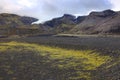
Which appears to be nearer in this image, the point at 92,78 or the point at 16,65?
the point at 92,78

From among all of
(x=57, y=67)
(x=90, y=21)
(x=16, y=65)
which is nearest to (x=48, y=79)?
(x=57, y=67)

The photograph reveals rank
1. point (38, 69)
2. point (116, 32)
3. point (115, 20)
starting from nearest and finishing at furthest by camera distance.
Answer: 1. point (38, 69)
2. point (116, 32)
3. point (115, 20)

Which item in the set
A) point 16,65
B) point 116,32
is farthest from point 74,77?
point 116,32

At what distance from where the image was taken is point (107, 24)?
14238 centimetres

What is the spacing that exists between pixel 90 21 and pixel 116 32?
191 feet

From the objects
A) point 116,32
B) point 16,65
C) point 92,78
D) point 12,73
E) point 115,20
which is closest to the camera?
point 92,78

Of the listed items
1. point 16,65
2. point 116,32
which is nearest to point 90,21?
point 116,32

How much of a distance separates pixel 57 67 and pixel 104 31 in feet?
322

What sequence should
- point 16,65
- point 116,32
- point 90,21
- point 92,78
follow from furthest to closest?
point 90,21 → point 116,32 → point 16,65 → point 92,78

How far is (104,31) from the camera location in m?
135

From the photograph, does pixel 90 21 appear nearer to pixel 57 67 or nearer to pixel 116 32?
pixel 116 32

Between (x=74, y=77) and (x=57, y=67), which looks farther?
(x=57, y=67)

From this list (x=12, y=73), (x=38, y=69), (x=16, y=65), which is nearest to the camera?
(x=12, y=73)

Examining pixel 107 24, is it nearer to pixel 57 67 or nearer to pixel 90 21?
pixel 90 21
